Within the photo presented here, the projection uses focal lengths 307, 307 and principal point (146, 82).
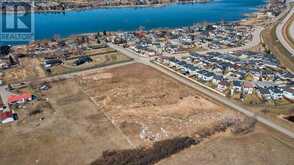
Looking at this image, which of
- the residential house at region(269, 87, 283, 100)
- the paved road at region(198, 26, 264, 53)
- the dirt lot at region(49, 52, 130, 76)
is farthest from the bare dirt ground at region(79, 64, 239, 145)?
the paved road at region(198, 26, 264, 53)

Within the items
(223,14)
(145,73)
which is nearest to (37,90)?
(145,73)

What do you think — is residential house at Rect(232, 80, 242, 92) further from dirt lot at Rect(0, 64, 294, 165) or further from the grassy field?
the grassy field

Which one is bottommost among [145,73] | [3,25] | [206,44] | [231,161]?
[231,161]

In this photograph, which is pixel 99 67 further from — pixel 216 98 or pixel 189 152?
pixel 189 152

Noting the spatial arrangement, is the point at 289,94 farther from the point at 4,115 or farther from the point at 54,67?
the point at 54,67

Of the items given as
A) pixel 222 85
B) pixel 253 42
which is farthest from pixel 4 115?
pixel 253 42

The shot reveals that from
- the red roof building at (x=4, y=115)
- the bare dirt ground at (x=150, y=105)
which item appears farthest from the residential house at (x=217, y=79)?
the red roof building at (x=4, y=115)
